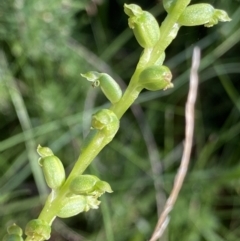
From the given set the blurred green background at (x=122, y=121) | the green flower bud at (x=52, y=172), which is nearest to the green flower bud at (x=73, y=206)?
the green flower bud at (x=52, y=172)

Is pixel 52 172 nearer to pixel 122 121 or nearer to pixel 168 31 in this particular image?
pixel 168 31

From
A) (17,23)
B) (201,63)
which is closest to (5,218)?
(17,23)

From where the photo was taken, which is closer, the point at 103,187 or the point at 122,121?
the point at 103,187

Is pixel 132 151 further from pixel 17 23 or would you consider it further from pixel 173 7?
pixel 173 7

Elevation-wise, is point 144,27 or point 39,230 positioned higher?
point 144,27

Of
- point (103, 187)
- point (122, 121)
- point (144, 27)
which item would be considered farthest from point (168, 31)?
point (122, 121)

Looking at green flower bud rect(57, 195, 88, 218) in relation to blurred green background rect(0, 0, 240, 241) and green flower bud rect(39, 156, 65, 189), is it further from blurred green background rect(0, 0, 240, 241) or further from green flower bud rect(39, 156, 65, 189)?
blurred green background rect(0, 0, 240, 241)

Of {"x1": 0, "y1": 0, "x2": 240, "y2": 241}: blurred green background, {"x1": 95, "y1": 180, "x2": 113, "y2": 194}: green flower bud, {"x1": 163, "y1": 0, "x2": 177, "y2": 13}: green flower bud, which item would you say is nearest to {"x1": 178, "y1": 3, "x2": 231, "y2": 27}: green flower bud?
{"x1": 163, "y1": 0, "x2": 177, "y2": 13}: green flower bud
